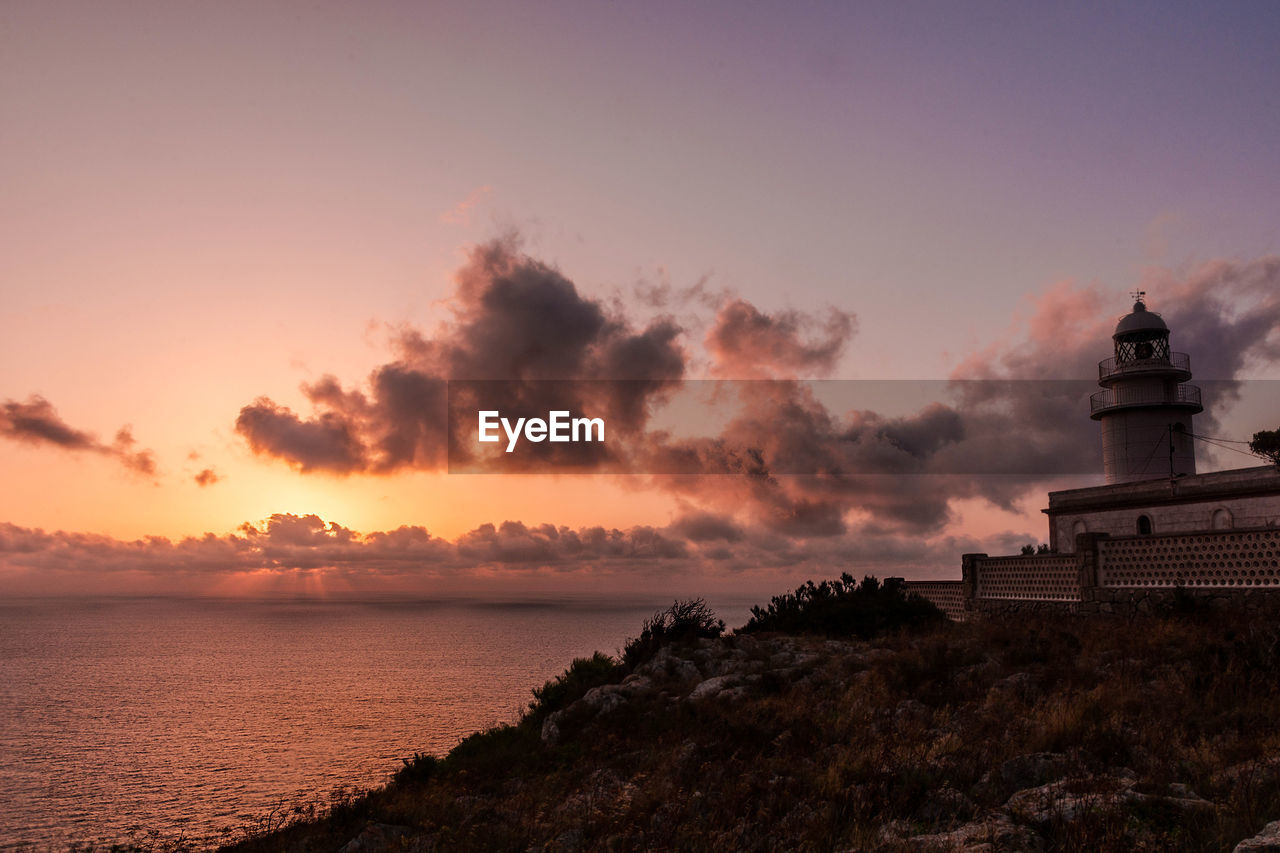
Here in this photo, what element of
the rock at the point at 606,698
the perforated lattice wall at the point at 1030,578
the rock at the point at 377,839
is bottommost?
the rock at the point at 377,839

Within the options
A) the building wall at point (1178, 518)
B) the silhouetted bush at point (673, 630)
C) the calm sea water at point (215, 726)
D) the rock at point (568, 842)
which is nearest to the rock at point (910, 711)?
the rock at point (568, 842)

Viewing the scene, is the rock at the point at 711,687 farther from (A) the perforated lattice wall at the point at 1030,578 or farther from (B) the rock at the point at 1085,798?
(A) the perforated lattice wall at the point at 1030,578

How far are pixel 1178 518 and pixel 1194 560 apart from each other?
11.0 meters

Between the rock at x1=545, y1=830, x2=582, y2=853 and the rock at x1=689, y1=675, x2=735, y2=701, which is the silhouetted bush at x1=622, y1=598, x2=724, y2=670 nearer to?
the rock at x1=689, y1=675, x2=735, y2=701

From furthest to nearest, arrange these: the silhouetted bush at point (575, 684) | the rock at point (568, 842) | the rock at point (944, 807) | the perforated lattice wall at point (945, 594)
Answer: the perforated lattice wall at point (945, 594), the silhouetted bush at point (575, 684), the rock at point (568, 842), the rock at point (944, 807)

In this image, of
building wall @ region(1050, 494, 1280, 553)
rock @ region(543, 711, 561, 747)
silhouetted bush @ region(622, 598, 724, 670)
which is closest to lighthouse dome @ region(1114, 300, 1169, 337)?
building wall @ region(1050, 494, 1280, 553)

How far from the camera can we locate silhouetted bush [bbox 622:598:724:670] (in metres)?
26.2

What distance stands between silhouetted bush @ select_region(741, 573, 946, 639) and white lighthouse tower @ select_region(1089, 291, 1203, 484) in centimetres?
1574

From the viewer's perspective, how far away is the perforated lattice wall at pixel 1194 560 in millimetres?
20266

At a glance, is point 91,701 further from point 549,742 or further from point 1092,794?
point 1092,794

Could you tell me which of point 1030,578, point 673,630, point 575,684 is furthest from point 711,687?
point 1030,578

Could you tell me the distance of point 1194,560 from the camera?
72.4ft

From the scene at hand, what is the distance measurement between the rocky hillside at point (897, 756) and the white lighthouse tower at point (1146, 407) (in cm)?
2001

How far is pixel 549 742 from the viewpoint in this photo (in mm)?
19672
